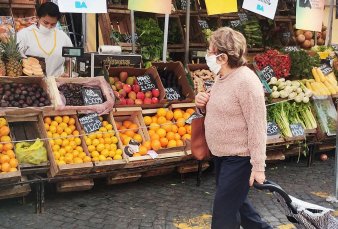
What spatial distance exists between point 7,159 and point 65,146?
0.71 metres

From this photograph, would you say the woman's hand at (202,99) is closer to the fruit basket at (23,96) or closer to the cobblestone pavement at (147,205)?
the cobblestone pavement at (147,205)

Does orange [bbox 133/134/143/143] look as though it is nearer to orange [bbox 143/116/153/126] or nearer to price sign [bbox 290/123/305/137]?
orange [bbox 143/116/153/126]

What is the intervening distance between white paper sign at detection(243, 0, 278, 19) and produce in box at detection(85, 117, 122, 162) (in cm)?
282

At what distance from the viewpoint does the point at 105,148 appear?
5.66 metres

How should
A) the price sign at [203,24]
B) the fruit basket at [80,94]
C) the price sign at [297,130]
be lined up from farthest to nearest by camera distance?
the price sign at [203,24]
the price sign at [297,130]
the fruit basket at [80,94]

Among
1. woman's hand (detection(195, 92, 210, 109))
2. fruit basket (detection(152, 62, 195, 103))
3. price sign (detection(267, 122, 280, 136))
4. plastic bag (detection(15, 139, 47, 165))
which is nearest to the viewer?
woman's hand (detection(195, 92, 210, 109))

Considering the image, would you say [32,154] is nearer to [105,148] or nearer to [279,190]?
[105,148]

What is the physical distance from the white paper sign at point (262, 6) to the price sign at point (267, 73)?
80 centimetres

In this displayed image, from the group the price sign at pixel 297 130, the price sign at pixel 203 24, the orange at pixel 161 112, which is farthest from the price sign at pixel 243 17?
the orange at pixel 161 112

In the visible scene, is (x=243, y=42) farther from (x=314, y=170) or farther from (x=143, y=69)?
(x=314, y=170)

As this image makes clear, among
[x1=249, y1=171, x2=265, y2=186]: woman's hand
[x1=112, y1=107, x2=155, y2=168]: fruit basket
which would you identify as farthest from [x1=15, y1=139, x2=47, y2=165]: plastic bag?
[x1=249, y1=171, x2=265, y2=186]: woman's hand

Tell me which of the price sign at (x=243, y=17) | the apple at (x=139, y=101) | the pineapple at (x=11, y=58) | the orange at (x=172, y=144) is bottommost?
the orange at (x=172, y=144)

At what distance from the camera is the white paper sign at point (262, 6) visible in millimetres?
7051

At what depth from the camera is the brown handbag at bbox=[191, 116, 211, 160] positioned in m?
4.19
